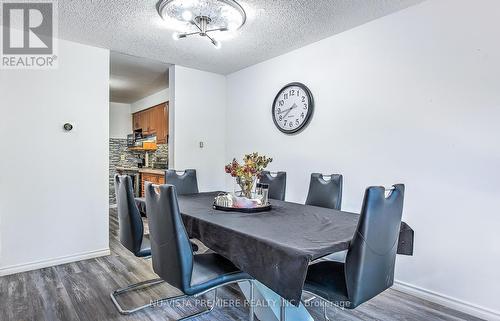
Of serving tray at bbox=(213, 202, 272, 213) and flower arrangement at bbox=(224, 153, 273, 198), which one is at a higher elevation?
flower arrangement at bbox=(224, 153, 273, 198)

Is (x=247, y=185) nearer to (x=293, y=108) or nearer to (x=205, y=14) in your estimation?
(x=205, y=14)

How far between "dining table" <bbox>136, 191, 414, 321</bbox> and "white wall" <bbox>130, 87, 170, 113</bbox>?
386 centimetres

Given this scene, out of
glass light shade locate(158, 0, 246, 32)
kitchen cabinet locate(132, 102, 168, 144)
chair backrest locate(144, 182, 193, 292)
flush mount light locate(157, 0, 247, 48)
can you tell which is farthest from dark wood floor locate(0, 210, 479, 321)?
kitchen cabinet locate(132, 102, 168, 144)

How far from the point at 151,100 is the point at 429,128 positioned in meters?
5.20

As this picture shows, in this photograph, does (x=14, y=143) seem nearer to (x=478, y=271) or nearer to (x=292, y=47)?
(x=292, y=47)

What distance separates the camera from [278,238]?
4.74 ft

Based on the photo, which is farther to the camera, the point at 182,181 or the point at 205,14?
the point at 182,181

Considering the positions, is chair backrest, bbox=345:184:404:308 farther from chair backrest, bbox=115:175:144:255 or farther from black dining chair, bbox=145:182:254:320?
chair backrest, bbox=115:175:144:255

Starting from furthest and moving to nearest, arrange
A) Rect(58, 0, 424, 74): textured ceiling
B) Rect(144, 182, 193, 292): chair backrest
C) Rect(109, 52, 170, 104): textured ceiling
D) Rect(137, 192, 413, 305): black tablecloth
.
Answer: Rect(109, 52, 170, 104): textured ceiling, Rect(58, 0, 424, 74): textured ceiling, Rect(144, 182, 193, 292): chair backrest, Rect(137, 192, 413, 305): black tablecloth

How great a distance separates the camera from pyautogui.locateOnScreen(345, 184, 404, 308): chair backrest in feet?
4.52

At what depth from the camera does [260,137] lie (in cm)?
408

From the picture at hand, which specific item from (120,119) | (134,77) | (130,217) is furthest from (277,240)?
(120,119)

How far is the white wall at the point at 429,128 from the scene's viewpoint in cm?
212

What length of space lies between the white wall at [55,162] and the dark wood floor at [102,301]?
33 centimetres
